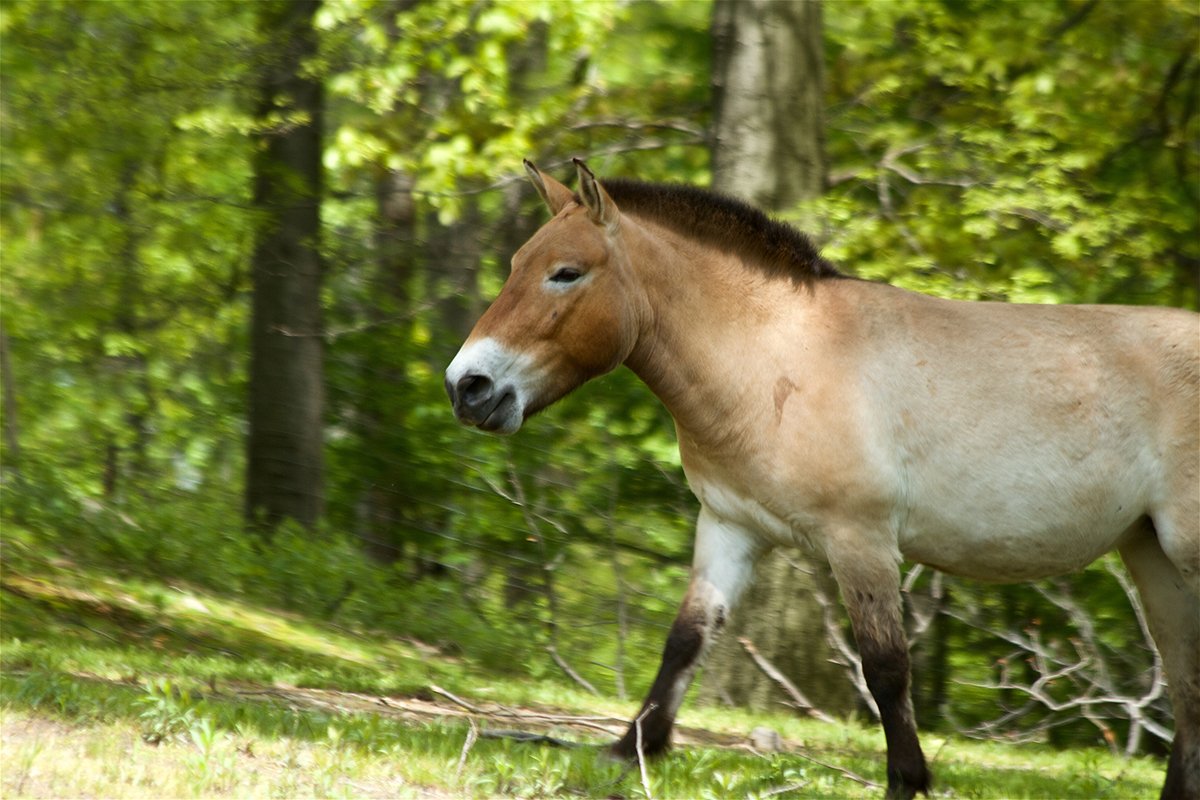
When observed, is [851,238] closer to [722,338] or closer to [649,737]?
[722,338]

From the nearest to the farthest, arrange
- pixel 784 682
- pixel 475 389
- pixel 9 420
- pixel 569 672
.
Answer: pixel 475 389
pixel 784 682
pixel 569 672
pixel 9 420

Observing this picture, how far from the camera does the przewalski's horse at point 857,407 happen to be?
545cm

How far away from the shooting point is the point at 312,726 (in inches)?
210

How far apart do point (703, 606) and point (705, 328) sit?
4.00 feet

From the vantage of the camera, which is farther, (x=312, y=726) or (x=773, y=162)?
(x=773, y=162)

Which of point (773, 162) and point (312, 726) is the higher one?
point (773, 162)

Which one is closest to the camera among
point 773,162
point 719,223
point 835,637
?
point 719,223

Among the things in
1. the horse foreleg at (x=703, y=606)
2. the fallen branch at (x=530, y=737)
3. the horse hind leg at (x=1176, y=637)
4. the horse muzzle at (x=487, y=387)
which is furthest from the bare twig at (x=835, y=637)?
the horse muzzle at (x=487, y=387)

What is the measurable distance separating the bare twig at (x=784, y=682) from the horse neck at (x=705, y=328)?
12.2 ft

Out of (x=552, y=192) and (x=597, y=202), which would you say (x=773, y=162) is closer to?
(x=552, y=192)

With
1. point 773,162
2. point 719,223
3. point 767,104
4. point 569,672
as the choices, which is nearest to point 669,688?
point 719,223

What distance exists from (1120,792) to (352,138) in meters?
7.68

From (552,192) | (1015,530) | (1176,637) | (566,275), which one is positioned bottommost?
(1176,637)

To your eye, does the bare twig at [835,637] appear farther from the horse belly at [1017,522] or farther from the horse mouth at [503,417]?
the horse mouth at [503,417]
